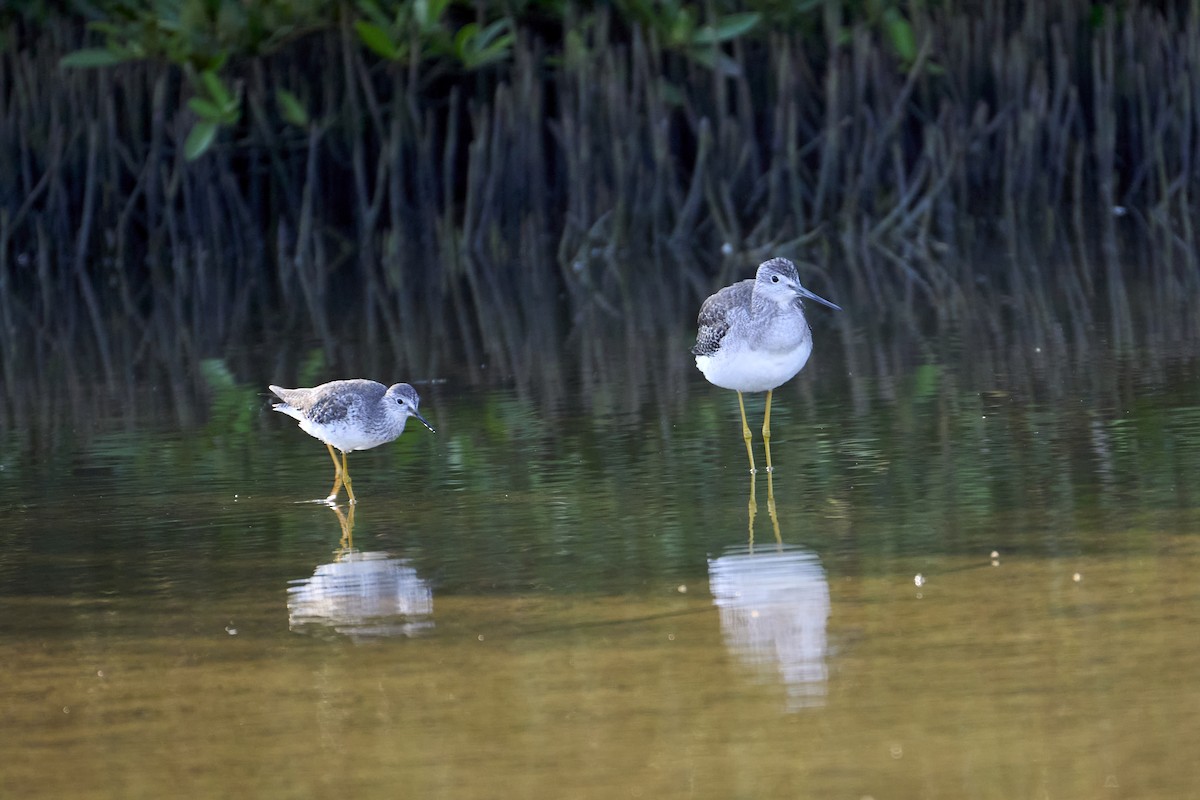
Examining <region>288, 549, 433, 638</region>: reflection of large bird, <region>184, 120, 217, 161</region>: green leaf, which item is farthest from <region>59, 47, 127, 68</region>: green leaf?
<region>288, 549, 433, 638</region>: reflection of large bird

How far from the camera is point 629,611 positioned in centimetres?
482

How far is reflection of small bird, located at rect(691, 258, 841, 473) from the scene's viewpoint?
6879mm

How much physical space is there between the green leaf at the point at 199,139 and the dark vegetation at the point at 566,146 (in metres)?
0.02

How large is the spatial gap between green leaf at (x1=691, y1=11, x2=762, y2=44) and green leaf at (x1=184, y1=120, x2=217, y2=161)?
3870 mm

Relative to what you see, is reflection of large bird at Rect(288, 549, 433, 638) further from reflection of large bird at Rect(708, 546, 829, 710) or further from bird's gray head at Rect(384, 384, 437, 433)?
bird's gray head at Rect(384, 384, 437, 433)

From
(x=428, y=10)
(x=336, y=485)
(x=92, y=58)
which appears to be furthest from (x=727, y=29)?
(x=336, y=485)

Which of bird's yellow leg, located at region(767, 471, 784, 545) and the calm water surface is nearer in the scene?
the calm water surface

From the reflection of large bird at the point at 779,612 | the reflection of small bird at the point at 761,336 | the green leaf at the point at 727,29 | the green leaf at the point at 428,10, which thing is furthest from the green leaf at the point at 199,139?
the reflection of large bird at the point at 779,612

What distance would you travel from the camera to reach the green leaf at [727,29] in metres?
15.6

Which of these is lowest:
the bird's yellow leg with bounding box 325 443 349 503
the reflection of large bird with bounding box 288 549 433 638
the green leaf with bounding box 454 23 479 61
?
the reflection of large bird with bounding box 288 549 433 638

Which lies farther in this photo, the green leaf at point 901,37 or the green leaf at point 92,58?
the green leaf at point 901,37

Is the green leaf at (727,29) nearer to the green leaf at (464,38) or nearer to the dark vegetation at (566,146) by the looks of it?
the dark vegetation at (566,146)

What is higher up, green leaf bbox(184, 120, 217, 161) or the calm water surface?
green leaf bbox(184, 120, 217, 161)

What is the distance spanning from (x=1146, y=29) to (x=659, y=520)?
1193cm
